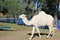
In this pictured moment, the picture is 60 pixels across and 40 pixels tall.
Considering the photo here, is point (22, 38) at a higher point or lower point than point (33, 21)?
lower

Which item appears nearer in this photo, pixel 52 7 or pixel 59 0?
pixel 59 0

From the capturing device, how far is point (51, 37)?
47.5 ft

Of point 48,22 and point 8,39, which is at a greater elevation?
point 48,22

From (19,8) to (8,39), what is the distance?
26.4 meters

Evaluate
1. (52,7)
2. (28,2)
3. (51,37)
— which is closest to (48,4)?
(52,7)

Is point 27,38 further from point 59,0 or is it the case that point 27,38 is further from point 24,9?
point 24,9

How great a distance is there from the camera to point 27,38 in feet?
45.8

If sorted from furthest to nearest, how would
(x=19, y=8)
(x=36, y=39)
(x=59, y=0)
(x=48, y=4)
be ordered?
(x=19, y=8) < (x=48, y=4) < (x=59, y=0) < (x=36, y=39)

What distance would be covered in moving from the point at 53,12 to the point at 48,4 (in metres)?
2.74

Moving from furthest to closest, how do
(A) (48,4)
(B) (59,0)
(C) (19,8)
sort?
(C) (19,8)
(A) (48,4)
(B) (59,0)

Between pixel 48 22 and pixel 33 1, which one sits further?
pixel 33 1

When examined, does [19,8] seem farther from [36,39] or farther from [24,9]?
[36,39]

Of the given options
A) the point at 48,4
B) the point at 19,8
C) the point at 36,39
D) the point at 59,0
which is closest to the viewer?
the point at 36,39

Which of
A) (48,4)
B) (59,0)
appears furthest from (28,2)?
(59,0)
